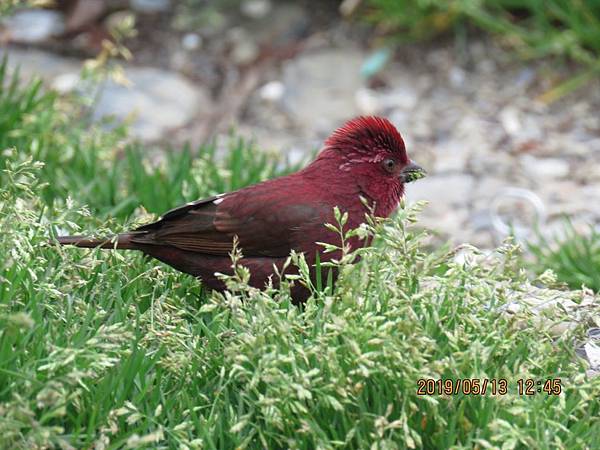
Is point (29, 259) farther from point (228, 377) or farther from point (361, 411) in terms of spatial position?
point (361, 411)

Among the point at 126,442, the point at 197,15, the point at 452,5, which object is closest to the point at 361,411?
the point at 126,442

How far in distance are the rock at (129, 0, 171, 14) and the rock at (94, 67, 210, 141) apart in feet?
2.44

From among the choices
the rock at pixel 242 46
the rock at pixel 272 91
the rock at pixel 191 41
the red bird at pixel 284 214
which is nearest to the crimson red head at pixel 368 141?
the red bird at pixel 284 214

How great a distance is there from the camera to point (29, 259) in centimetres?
325

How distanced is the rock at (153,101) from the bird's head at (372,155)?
2.85 m

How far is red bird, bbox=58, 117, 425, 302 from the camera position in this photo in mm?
3748

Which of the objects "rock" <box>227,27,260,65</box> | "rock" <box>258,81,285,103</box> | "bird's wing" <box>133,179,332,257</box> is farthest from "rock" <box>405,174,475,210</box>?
"bird's wing" <box>133,179,332,257</box>

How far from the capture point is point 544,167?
6.58 metres

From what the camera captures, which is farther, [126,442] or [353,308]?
[353,308]

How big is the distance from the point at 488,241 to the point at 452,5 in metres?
2.03

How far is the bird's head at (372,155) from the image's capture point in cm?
398

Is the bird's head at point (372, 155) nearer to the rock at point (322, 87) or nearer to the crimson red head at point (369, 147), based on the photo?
the crimson red head at point (369, 147)

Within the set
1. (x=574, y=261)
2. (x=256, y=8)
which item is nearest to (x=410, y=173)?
(x=574, y=261)

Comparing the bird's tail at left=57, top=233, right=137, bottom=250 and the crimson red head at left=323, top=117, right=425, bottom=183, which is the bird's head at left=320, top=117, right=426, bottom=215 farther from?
the bird's tail at left=57, top=233, right=137, bottom=250
